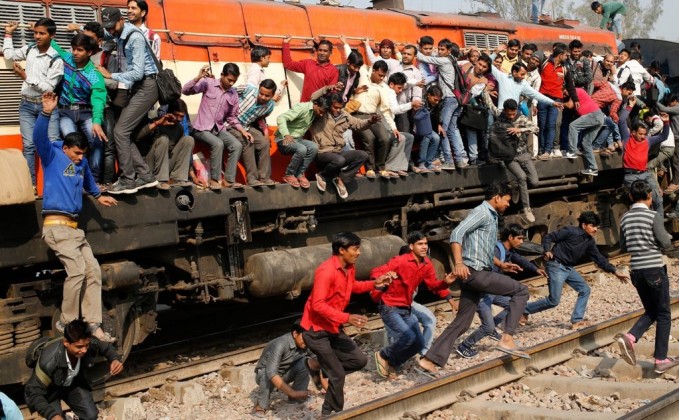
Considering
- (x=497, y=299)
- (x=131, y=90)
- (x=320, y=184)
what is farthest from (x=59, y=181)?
(x=497, y=299)

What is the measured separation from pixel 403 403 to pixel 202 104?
447cm

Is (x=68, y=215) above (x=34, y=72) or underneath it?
underneath

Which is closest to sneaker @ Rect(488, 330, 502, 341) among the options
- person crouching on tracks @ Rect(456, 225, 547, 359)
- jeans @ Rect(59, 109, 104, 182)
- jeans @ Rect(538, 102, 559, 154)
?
person crouching on tracks @ Rect(456, 225, 547, 359)

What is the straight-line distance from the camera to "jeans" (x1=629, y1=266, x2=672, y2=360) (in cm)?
816

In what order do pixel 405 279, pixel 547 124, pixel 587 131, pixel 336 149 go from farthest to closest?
1. pixel 587 131
2. pixel 547 124
3. pixel 336 149
4. pixel 405 279

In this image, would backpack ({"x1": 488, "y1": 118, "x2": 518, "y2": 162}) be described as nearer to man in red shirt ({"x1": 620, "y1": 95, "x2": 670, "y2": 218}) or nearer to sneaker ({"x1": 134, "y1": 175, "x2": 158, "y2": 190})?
man in red shirt ({"x1": 620, "y1": 95, "x2": 670, "y2": 218})

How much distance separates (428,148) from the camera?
12.4m

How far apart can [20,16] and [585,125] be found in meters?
8.56

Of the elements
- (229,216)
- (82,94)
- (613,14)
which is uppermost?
(613,14)

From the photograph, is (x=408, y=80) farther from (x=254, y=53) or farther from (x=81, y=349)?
Answer: (x=81, y=349)

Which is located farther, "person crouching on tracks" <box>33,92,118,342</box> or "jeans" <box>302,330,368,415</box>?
"person crouching on tracks" <box>33,92,118,342</box>

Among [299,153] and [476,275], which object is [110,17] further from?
[476,275]

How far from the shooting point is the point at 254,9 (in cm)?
1150

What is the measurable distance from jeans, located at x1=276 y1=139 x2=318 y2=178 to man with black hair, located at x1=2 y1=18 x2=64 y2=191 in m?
2.82
